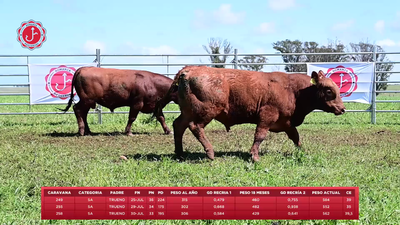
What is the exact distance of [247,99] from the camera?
716 cm

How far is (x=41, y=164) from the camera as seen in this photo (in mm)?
6746

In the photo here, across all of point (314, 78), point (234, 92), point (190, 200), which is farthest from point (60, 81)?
point (190, 200)

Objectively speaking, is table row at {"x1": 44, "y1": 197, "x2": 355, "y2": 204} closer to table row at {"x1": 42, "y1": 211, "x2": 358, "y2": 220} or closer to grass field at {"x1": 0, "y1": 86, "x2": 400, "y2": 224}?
table row at {"x1": 42, "y1": 211, "x2": 358, "y2": 220}

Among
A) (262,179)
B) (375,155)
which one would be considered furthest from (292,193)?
(375,155)

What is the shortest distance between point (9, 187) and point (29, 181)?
0.33 meters

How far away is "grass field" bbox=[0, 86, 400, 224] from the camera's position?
501cm

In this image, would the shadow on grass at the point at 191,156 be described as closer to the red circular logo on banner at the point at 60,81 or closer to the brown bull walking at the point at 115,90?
the brown bull walking at the point at 115,90

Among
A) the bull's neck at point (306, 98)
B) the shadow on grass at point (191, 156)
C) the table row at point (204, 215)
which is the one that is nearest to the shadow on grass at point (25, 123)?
the shadow on grass at point (191, 156)

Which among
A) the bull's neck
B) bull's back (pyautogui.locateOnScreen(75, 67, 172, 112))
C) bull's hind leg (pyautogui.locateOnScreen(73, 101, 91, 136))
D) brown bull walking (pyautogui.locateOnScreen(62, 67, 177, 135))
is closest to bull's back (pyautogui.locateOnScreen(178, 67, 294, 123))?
the bull's neck

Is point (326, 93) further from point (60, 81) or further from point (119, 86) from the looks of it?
point (60, 81)

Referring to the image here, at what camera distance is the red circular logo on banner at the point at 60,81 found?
13.6 metres

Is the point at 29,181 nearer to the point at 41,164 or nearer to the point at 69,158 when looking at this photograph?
the point at 41,164
